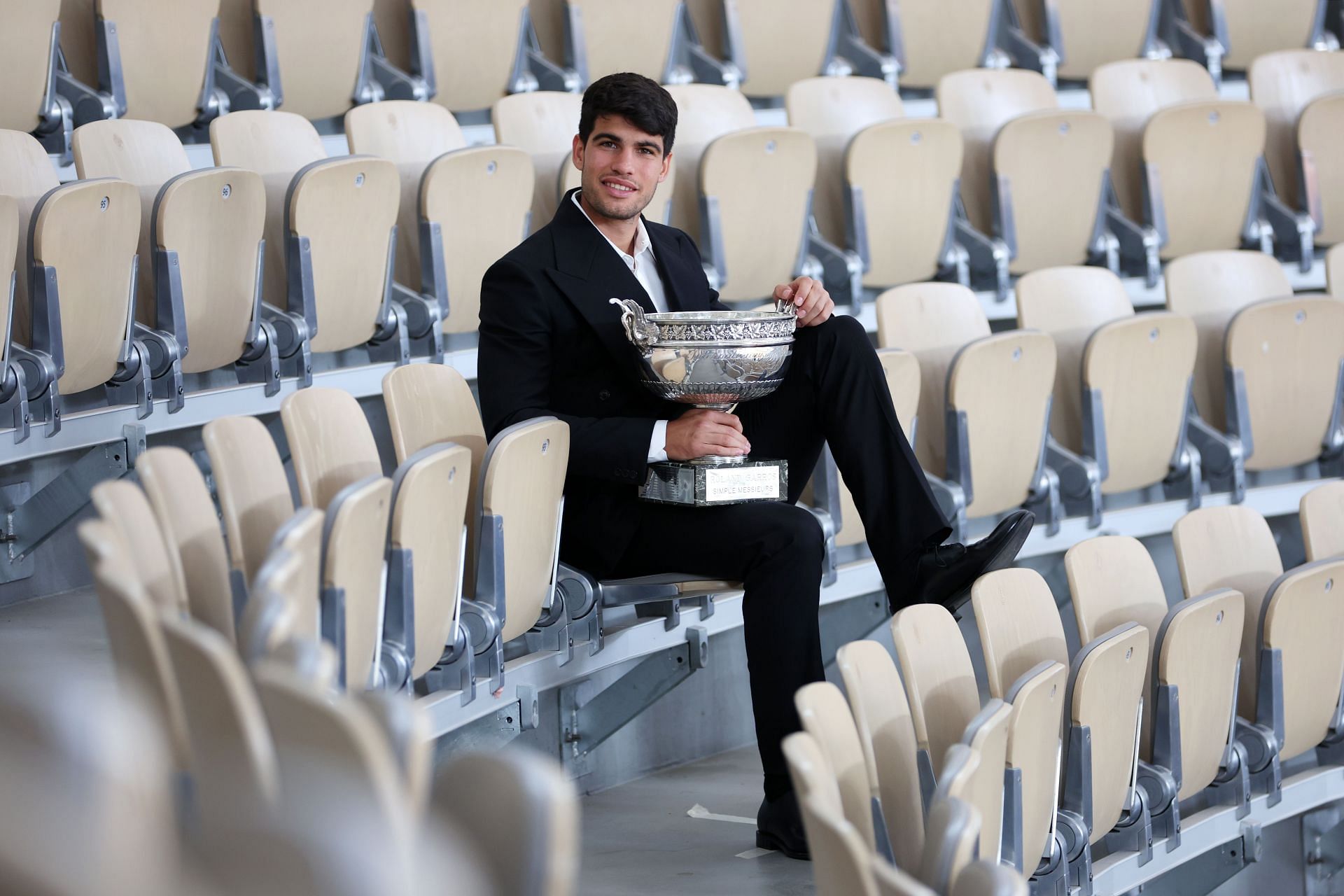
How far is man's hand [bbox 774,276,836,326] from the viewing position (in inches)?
42.5

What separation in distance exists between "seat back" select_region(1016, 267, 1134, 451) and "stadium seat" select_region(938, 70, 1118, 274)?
Answer: 0.59ft

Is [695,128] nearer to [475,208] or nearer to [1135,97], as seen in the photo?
[475,208]

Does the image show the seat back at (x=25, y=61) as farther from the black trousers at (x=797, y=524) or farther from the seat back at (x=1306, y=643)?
the seat back at (x=1306, y=643)

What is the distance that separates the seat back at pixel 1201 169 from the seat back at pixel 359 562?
1277 mm

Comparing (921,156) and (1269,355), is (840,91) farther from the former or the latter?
(1269,355)

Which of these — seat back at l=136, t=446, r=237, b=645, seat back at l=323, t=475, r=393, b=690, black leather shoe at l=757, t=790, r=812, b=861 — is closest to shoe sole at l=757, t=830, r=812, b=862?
black leather shoe at l=757, t=790, r=812, b=861

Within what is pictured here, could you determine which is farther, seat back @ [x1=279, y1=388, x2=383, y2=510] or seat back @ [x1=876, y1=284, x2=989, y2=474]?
seat back @ [x1=876, y1=284, x2=989, y2=474]

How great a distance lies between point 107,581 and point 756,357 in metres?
0.54

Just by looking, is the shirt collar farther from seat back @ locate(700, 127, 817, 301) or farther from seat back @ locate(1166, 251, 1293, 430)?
seat back @ locate(1166, 251, 1293, 430)

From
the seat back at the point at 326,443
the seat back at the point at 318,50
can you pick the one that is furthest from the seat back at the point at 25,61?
the seat back at the point at 326,443

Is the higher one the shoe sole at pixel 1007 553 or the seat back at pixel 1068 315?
the seat back at pixel 1068 315

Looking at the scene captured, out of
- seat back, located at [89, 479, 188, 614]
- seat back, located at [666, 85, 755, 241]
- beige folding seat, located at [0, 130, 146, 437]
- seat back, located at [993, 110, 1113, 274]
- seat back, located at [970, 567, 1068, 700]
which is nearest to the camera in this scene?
seat back, located at [89, 479, 188, 614]

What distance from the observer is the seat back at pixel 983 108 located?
184 cm

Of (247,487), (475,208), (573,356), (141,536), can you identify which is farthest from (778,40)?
(141,536)
